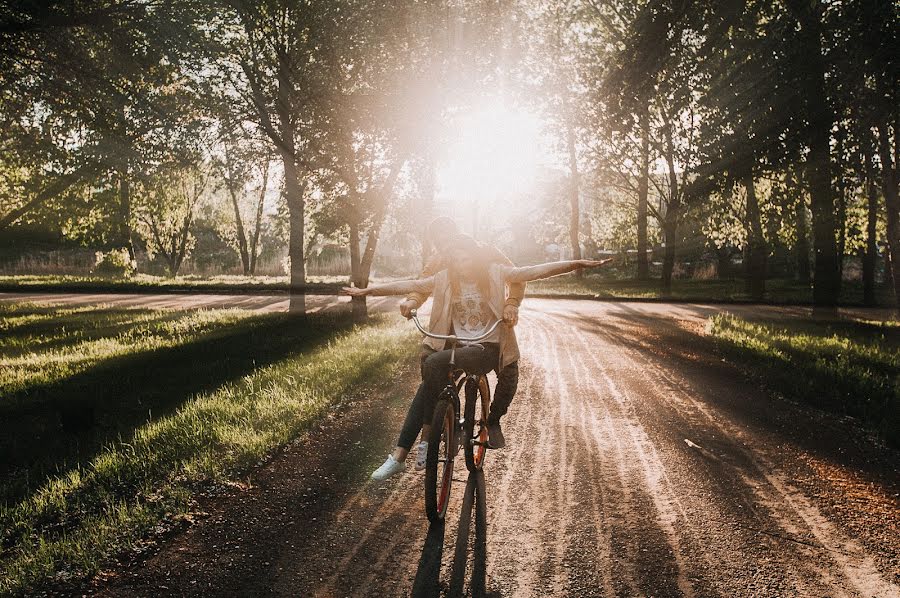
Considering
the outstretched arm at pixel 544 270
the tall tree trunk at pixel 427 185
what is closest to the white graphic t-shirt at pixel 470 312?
the outstretched arm at pixel 544 270

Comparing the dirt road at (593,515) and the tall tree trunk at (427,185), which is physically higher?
the tall tree trunk at (427,185)

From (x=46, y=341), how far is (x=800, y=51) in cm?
1852

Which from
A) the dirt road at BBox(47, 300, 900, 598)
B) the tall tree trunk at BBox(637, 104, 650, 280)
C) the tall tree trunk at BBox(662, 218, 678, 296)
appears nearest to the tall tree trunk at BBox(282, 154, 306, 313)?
the dirt road at BBox(47, 300, 900, 598)

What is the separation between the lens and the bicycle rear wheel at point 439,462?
393 centimetres

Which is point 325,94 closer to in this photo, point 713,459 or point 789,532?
point 713,459

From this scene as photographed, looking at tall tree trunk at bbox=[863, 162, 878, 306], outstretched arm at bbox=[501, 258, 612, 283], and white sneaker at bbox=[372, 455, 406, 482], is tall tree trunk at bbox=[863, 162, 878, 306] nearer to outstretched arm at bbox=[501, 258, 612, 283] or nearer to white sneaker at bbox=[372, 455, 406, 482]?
outstretched arm at bbox=[501, 258, 612, 283]

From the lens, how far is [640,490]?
184 inches

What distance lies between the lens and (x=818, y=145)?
14.0 meters

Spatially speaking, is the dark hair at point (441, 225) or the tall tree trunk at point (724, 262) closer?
the dark hair at point (441, 225)

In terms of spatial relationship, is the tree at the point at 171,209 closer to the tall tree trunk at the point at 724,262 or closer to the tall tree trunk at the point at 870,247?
the tall tree trunk at the point at 870,247

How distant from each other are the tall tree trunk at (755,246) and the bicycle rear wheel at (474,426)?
12170mm

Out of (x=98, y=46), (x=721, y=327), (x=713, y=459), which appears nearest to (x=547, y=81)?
(x=721, y=327)

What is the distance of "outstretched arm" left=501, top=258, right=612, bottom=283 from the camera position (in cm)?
441

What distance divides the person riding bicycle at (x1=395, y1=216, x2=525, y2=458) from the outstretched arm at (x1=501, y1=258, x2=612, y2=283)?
98mm
